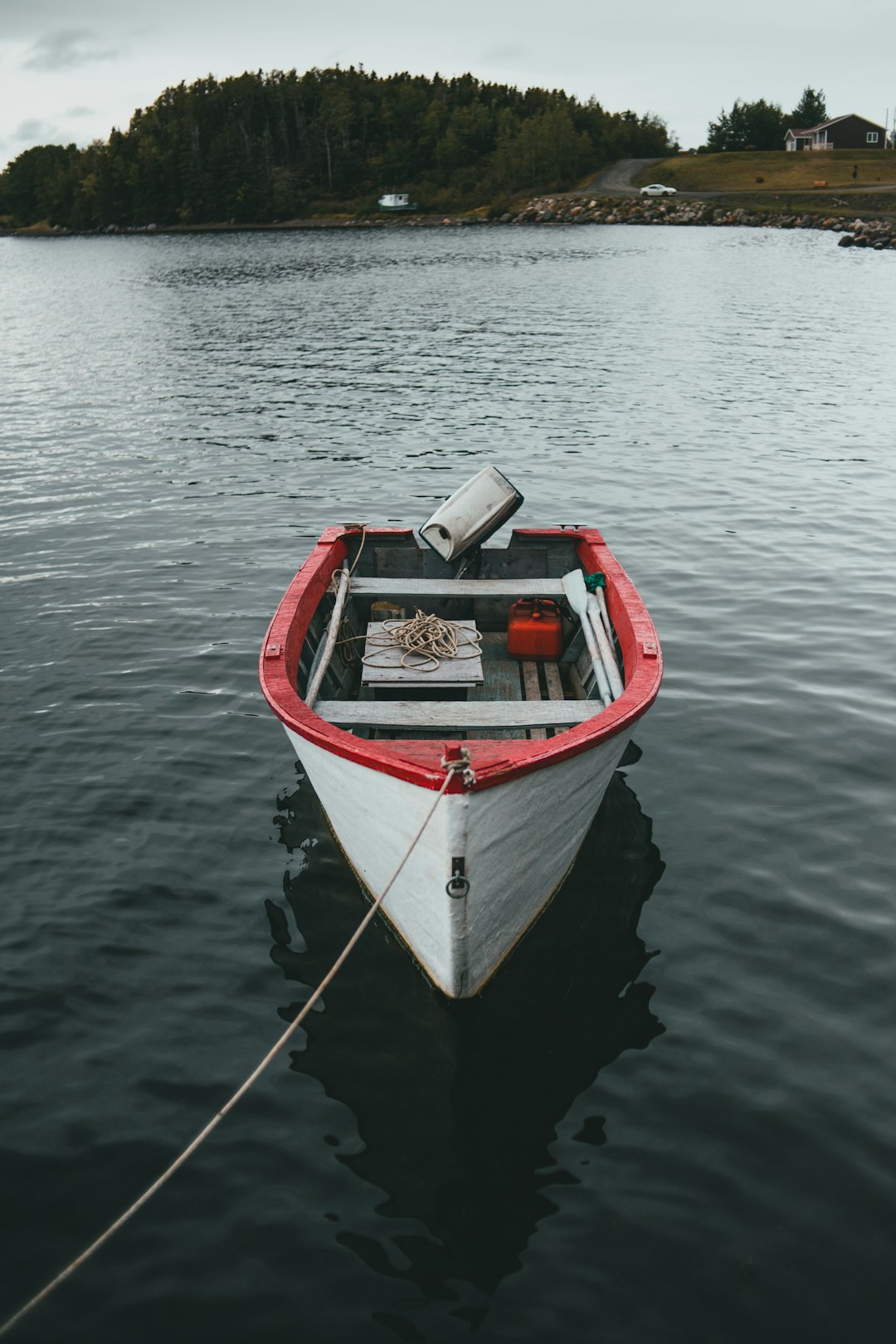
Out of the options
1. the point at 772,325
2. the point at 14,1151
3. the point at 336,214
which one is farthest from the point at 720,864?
the point at 336,214

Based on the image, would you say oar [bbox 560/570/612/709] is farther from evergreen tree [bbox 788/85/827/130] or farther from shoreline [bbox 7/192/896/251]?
evergreen tree [bbox 788/85/827/130]

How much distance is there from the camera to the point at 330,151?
143 meters

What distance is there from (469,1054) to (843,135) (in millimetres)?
149345

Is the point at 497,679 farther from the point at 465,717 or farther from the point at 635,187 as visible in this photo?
the point at 635,187

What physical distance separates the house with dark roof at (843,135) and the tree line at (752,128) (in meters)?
3.55

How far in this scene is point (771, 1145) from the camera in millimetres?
5723

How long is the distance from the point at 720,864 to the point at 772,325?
35805 mm

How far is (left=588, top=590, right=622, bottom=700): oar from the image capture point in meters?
8.33

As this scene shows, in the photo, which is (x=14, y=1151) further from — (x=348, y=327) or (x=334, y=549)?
(x=348, y=327)

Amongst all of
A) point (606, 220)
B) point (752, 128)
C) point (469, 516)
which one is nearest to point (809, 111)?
point (752, 128)

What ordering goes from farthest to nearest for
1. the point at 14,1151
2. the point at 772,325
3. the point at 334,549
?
the point at 772,325 < the point at 334,549 < the point at 14,1151

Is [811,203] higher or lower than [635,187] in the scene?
lower

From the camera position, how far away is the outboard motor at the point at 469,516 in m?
11.3

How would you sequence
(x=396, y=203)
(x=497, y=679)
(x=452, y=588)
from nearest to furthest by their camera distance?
1. (x=497, y=679)
2. (x=452, y=588)
3. (x=396, y=203)
